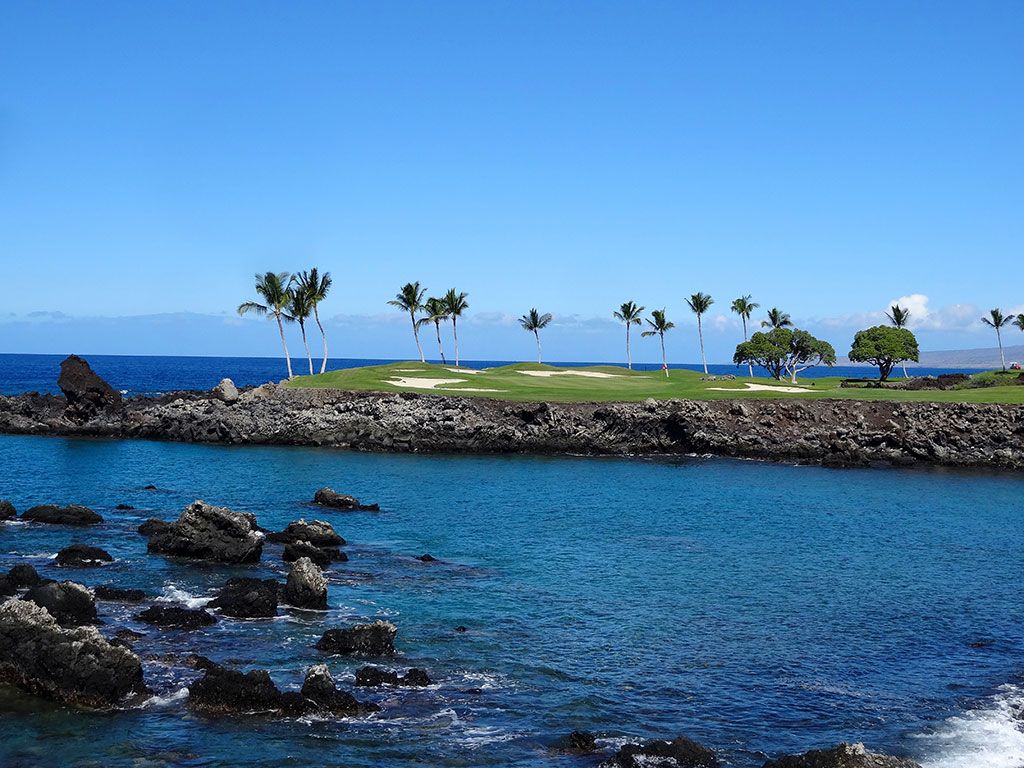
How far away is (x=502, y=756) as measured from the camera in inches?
736

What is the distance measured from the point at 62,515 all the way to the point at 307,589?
20188 millimetres

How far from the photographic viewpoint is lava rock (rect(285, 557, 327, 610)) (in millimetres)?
29438

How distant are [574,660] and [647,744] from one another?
6.31 metres

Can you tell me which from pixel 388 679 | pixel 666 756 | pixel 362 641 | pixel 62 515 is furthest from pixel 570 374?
pixel 666 756

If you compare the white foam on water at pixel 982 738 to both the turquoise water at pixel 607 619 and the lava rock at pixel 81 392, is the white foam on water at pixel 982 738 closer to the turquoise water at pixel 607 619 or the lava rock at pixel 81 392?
the turquoise water at pixel 607 619

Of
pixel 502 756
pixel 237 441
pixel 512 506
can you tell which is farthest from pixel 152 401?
pixel 502 756

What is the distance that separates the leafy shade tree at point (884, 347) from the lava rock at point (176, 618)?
93.4m

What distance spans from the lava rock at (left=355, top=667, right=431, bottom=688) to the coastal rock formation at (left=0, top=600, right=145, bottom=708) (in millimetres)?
5109

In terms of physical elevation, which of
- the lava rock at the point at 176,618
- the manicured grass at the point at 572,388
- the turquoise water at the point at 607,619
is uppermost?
the manicured grass at the point at 572,388

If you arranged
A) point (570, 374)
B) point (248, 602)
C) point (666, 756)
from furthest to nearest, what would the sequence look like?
point (570, 374)
point (248, 602)
point (666, 756)

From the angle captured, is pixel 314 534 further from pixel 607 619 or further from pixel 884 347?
pixel 884 347

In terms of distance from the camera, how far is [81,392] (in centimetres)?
8369

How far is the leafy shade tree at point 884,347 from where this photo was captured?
105562 mm

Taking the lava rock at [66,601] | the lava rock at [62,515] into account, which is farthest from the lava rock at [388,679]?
the lava rock at [62,515]
